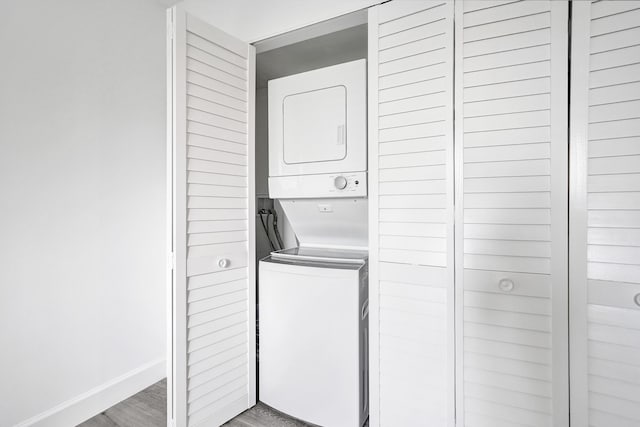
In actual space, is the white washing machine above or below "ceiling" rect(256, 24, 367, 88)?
below

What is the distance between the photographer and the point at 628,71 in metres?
1.09

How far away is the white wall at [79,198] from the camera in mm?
1526

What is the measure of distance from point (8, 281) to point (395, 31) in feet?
7.46

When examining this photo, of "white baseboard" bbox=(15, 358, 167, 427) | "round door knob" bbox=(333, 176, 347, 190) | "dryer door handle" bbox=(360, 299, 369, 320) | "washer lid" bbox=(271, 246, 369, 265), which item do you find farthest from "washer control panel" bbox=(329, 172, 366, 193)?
"white baseboard" bbox=(15, 358, 167, 427)

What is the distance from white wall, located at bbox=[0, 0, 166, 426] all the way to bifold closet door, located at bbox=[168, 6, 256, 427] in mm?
668

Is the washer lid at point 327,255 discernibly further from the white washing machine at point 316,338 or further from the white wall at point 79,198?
the white wall at point 79,198

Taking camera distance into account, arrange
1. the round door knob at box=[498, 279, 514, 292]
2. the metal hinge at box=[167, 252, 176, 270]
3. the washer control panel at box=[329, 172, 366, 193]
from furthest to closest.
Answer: the washer control panel at box=[329, 172, 366, 193] < the metal hinge at box=[167, 252, 176, 270] < the round door knob at box=[498, 279, 514, 292]

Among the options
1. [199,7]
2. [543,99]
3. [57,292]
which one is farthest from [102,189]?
[543,99]

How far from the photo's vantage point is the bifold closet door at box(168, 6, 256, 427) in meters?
1.53

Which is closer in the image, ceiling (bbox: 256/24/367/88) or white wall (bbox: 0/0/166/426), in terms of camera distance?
white wall (bbox: 0/0/166/426)

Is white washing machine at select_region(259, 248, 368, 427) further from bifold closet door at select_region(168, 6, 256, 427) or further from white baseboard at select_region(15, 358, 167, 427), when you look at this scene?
white baseboard at select_region(15, 358, 167, 427)

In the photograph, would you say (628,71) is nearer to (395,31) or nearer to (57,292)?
(395,31)

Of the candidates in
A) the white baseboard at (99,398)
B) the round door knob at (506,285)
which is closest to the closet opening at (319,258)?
the round door knob at (506,285)

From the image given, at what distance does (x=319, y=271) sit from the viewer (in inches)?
67.1
